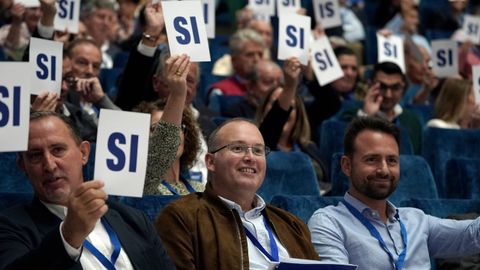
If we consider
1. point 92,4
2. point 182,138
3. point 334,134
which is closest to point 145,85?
point 182,138

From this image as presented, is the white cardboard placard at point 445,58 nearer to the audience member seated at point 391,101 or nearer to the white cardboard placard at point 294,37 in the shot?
the audience member seated at point 391,101

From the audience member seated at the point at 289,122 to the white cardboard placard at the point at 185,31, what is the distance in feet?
4.10

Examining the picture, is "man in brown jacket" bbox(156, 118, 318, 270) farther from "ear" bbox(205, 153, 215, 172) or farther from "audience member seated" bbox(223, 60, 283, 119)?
"audience member seated" bbox(223, 60, 283, 119)

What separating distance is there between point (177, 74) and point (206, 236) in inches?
30.4

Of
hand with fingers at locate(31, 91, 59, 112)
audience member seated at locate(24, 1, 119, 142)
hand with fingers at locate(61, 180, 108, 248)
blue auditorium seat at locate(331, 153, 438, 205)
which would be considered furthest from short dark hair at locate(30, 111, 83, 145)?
blue auditorium seat at locate(331, 153, 438, 205)

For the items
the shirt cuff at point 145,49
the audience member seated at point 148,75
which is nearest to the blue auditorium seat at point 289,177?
the audience member seated at point 148,75

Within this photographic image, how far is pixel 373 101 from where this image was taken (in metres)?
6.70

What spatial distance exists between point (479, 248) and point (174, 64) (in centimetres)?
136

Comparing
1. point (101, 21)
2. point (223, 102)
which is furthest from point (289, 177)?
point (101, 21)

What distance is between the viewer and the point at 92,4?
8.08 metres

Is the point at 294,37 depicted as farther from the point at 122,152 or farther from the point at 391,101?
the point at 122,152

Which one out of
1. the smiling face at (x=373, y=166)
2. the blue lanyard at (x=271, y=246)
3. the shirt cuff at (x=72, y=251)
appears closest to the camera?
the shirt cuff at (x=72, y=251)

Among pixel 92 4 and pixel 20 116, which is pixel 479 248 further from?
pixel 92 4

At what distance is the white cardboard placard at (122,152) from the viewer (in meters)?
3.15
